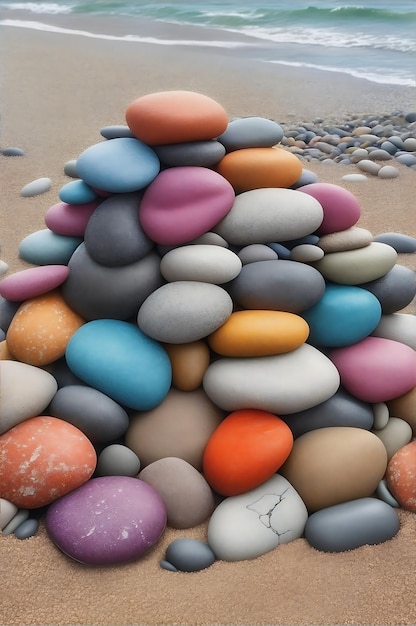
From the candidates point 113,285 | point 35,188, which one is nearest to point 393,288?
point 113,285

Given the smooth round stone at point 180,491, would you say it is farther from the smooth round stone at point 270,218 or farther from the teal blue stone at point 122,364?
the smooth round stone at point 270,218

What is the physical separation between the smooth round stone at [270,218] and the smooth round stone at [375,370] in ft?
1.25

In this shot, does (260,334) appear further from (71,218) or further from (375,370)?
(71,218)

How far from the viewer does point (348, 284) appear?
2090 millimetres

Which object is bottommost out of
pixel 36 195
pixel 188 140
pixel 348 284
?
pixel 36 195

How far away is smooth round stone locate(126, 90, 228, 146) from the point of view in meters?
1.93

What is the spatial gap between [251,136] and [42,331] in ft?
2.72

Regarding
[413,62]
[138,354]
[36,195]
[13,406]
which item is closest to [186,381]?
[138,354]

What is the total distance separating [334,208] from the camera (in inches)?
81.1

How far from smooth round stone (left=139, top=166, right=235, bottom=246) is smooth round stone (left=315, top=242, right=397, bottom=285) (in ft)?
1.14

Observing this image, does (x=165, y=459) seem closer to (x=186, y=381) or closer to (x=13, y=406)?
(x=186, y=381)

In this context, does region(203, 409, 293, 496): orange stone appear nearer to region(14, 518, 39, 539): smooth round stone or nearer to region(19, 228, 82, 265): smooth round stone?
region(14, 518, 39, 539): smooth round stone

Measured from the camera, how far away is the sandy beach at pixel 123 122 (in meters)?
1.62

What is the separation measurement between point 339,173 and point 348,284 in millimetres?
2598
